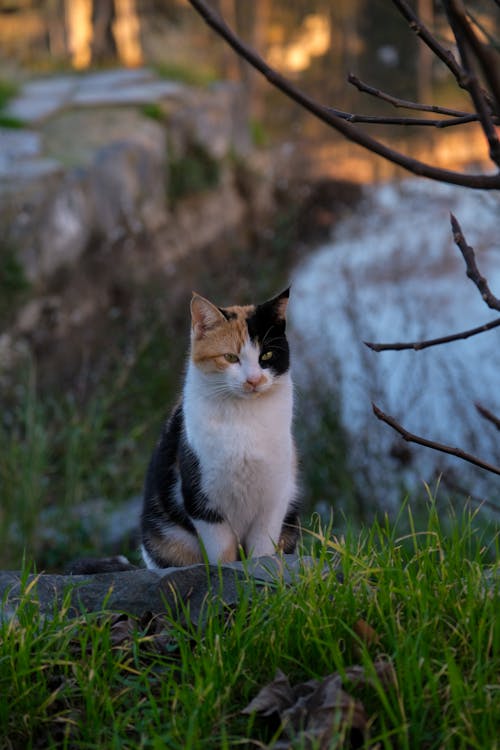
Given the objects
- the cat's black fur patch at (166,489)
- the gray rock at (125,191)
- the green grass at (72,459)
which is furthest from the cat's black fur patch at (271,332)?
the gray rock at (125,191)

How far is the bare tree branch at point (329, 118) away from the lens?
4.06ft

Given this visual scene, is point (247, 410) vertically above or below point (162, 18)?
below

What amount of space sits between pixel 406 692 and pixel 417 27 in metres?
1.01

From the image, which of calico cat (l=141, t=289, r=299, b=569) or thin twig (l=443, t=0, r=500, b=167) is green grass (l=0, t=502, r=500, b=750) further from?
thin twig (l=443, t=0, r=500, b=167)

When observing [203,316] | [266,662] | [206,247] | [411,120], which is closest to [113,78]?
[206,247]

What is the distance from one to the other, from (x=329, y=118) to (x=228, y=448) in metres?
1.26

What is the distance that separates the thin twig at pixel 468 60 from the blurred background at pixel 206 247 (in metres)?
0.38

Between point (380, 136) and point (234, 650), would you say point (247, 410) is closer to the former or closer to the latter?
point (234, 650)

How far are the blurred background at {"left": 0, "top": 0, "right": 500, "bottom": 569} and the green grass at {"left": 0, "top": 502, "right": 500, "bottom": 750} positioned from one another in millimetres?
1020

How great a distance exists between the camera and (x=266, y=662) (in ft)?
5.57

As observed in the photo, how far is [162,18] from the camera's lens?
39.3 feet

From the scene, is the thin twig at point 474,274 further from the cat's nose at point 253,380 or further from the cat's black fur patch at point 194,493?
the cat's black fur patch at point 194,493

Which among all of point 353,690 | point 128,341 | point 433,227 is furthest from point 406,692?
point 433,227

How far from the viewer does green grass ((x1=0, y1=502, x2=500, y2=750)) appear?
1.48m
